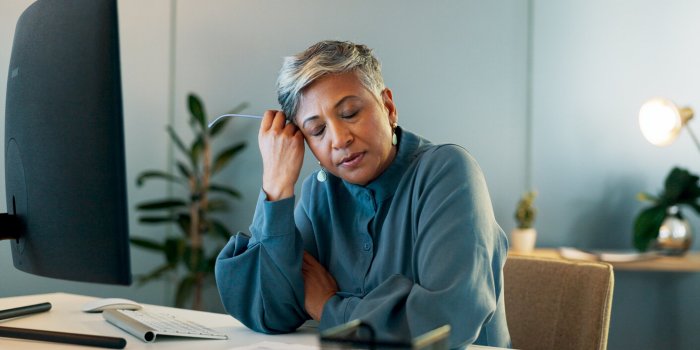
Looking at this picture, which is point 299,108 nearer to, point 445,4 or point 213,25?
point 445,4

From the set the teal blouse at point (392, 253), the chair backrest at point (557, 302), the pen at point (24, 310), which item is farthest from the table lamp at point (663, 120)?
the pen at point (24, 310)

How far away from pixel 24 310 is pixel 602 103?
3.04 metres

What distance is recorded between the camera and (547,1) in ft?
13.3

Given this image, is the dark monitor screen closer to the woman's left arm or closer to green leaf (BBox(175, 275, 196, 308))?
the woman's left arm

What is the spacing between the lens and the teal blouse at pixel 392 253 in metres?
1.50

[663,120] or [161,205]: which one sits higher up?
[663,120]

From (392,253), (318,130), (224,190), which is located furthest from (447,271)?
(224,190)

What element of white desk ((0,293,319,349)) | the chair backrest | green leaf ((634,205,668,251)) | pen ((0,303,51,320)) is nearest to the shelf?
green leaf ((634,205,668,251))

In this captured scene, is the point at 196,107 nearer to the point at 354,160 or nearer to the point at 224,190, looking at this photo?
the point at 224,190

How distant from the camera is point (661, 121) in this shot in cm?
346

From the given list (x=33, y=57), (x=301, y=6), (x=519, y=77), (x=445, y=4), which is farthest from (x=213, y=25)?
(x=33, y=57)

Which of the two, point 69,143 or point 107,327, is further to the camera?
point 107,327

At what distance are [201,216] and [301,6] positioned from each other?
123cm

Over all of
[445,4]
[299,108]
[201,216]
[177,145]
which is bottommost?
[201,216]
